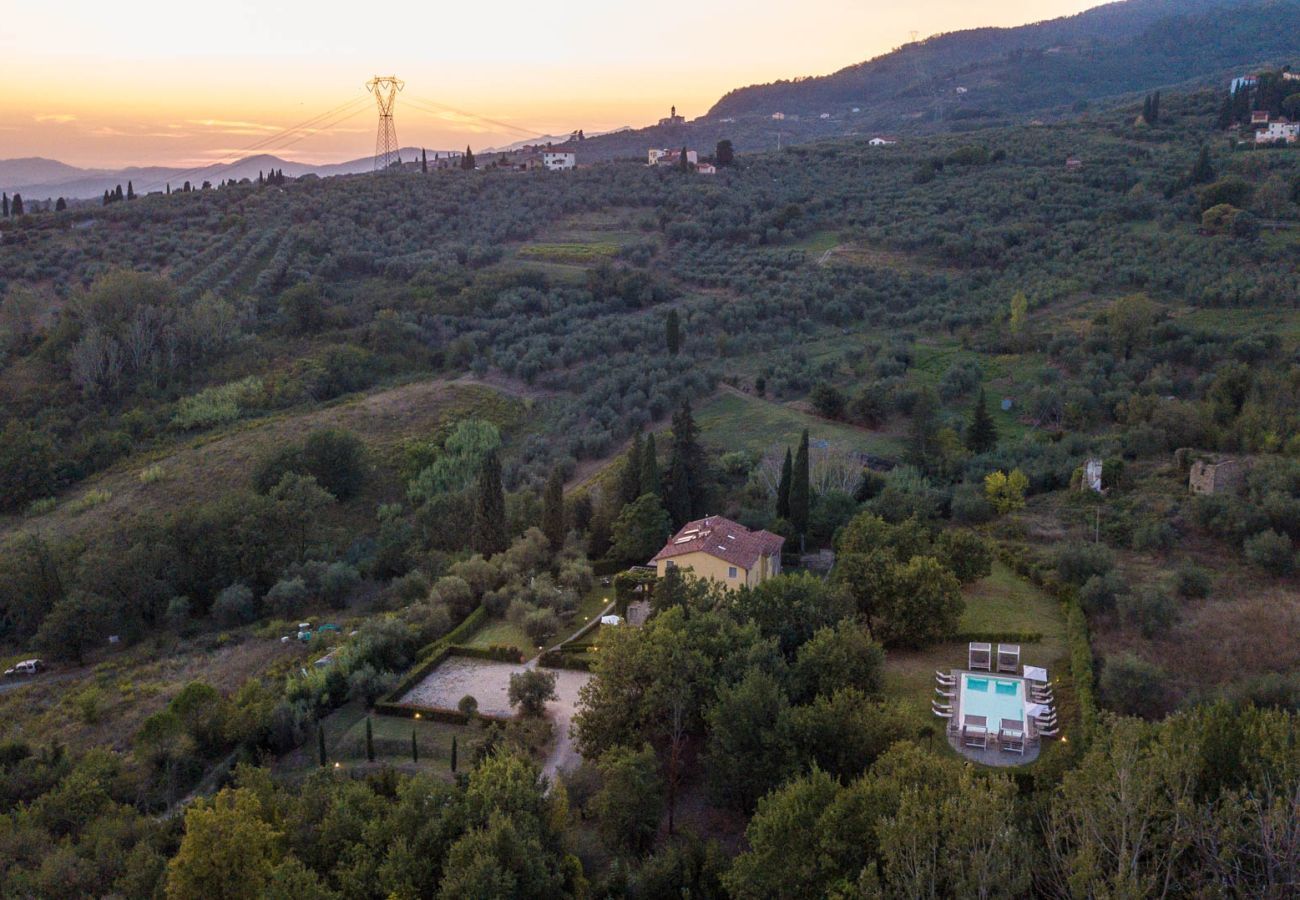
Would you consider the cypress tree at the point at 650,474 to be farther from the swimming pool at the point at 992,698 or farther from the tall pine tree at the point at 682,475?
the swimming pool at the point at 992,698

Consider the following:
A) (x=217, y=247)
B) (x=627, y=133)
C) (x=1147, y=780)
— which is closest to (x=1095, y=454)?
(x=1147, y=780)

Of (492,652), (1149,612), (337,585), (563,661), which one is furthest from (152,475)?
(1149,612)

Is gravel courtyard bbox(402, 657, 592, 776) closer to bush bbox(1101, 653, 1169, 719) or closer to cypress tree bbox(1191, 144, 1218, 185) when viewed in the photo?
bush bbox(1101, 653, 1169, 719)

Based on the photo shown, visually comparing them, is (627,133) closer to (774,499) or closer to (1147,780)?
(774,499)

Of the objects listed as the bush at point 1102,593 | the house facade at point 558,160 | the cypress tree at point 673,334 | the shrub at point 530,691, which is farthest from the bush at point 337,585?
the house facade at point 558,160

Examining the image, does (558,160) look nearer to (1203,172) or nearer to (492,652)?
(1203,172)
